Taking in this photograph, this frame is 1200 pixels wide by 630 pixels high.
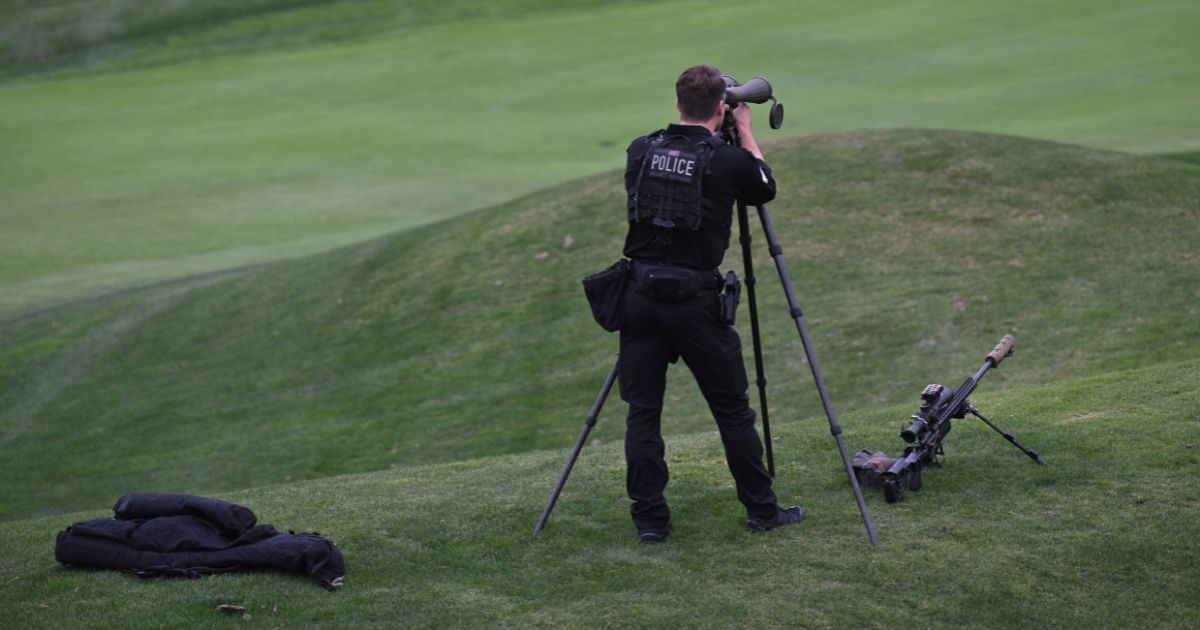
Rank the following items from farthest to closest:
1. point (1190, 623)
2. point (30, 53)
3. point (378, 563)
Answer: point (30, 53), point (378, 563), point (1190, 623)

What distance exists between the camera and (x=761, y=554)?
21.6 ft

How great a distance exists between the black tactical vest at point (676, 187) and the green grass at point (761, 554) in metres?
1.74

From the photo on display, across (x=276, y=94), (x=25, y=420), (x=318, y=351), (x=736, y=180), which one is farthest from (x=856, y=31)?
(x=736, y=180)

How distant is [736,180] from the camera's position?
654cm

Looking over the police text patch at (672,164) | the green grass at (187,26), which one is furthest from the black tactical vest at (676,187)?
the green grass at (187,26)

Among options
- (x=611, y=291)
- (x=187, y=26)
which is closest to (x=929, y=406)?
(x=611, y=291)

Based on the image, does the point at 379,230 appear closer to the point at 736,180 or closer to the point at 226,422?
the point at 226,422

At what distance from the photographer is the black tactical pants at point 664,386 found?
6.61 metres

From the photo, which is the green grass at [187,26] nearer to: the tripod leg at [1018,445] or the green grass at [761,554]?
the green grass at [761,554]

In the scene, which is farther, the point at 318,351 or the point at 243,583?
the point at 318,351

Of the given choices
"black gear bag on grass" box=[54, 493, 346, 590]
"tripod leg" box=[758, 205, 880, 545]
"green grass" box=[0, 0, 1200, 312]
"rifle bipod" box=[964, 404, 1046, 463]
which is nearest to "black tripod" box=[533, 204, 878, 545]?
"tripod leg" box=[758, 205, 880, 545]

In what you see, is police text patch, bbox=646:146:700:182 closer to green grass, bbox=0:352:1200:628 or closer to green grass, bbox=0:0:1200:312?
green grass, bbox=0:352:1200:628

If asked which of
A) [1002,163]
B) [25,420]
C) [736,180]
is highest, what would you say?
[736,180]

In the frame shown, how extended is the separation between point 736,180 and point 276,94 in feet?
88.7
